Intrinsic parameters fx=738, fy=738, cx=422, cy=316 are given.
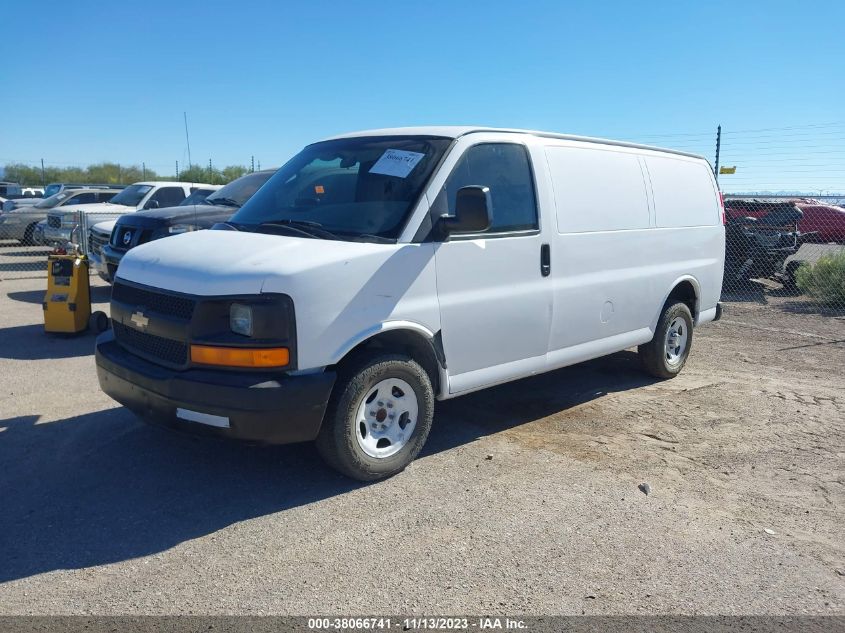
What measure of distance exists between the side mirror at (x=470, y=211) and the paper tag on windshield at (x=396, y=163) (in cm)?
45

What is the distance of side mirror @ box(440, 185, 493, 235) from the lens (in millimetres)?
4641

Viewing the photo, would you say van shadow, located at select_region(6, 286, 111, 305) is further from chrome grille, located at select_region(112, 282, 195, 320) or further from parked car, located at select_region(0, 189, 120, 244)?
parked car, located at select_region(0, 189, 120, 244)

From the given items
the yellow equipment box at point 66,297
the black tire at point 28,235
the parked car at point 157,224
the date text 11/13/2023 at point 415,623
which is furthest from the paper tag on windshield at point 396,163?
the black tire at point 28,235

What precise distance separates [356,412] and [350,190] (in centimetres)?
159

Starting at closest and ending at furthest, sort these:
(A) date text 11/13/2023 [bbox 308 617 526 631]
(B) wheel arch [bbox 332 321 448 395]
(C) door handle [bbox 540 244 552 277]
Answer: (A) date text 11/13/2023 [bbox 308 617 526 631] → (B) wheel arch [bbox 332 321 448 395] → (C) door handle [bbox 540 244 552 277]

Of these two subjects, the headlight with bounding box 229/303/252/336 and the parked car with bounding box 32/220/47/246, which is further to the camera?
the parked car with bounding box 32/220/47/246

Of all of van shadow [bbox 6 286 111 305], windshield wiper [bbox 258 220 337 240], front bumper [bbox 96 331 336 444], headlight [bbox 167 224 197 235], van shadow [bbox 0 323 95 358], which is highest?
windshield wiper [bbox 258 220 337 240]

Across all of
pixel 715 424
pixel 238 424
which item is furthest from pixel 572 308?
pixel 238 424

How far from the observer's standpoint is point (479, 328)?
503 cm

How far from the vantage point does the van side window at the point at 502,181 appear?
5.02 m

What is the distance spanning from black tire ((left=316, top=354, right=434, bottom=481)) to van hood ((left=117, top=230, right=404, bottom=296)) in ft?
1.88

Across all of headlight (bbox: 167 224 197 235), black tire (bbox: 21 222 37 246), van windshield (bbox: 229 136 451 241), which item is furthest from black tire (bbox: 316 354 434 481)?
black tire (bbox: 21 222 37 246)

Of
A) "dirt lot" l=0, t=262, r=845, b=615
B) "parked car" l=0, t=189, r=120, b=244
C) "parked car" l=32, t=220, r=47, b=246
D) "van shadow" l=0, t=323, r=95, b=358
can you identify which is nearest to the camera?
"dirt lot" l=0, t=262, r=845, b=615

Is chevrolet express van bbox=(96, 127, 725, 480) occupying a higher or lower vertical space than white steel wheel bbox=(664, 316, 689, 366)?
higher
